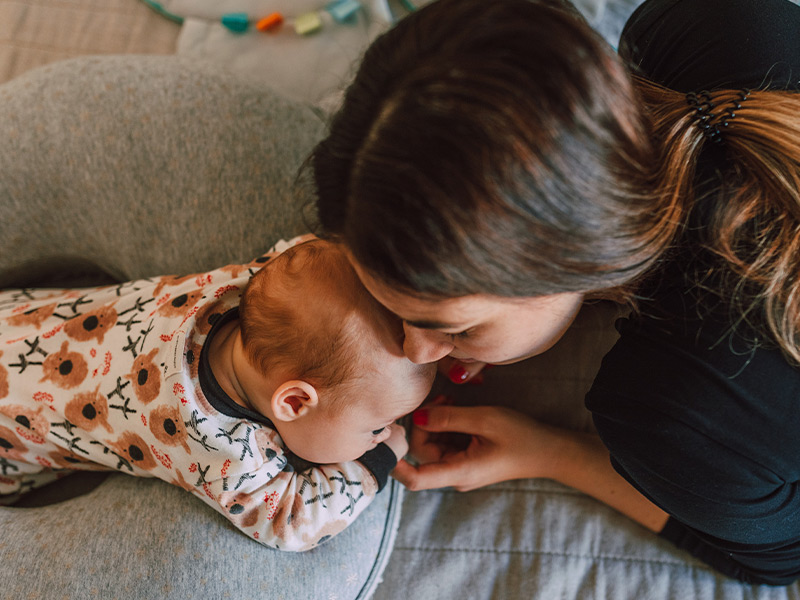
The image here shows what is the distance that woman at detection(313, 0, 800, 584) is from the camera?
48 centimetres

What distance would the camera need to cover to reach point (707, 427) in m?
0.66

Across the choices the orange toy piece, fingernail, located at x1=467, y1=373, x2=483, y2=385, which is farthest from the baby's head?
the orange toy piece

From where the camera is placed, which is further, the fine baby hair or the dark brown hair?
the fine baby hair

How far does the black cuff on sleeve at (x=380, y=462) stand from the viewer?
36.0 inches

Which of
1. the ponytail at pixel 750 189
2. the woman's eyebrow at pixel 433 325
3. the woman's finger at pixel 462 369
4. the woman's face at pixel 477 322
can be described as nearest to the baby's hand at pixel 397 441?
the woman's finger at pixel 462 369

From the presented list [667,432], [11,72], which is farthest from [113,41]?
[667,432]

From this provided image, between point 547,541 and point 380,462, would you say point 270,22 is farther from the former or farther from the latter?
point 547,541

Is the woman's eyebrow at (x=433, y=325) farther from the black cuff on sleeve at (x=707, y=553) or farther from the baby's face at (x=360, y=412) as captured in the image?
the black cuff on sleeve at (x=707, y=553)

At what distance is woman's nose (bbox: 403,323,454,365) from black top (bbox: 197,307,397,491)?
11.1 inches

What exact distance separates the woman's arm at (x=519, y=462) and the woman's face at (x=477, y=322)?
0.95 feet

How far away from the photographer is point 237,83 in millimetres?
1051

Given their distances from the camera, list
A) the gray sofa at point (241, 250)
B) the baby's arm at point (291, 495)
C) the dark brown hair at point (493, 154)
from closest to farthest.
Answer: the dark brown hair at point (493, 154) < the baby's arm at point (291, 495) < the gray sofa at point (241, 250)

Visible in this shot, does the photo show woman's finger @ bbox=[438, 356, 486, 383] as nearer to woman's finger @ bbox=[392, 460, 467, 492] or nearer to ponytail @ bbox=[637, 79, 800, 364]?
woman's finger @ bbox=[392, 460, 467, 492]

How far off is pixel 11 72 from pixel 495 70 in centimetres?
125
